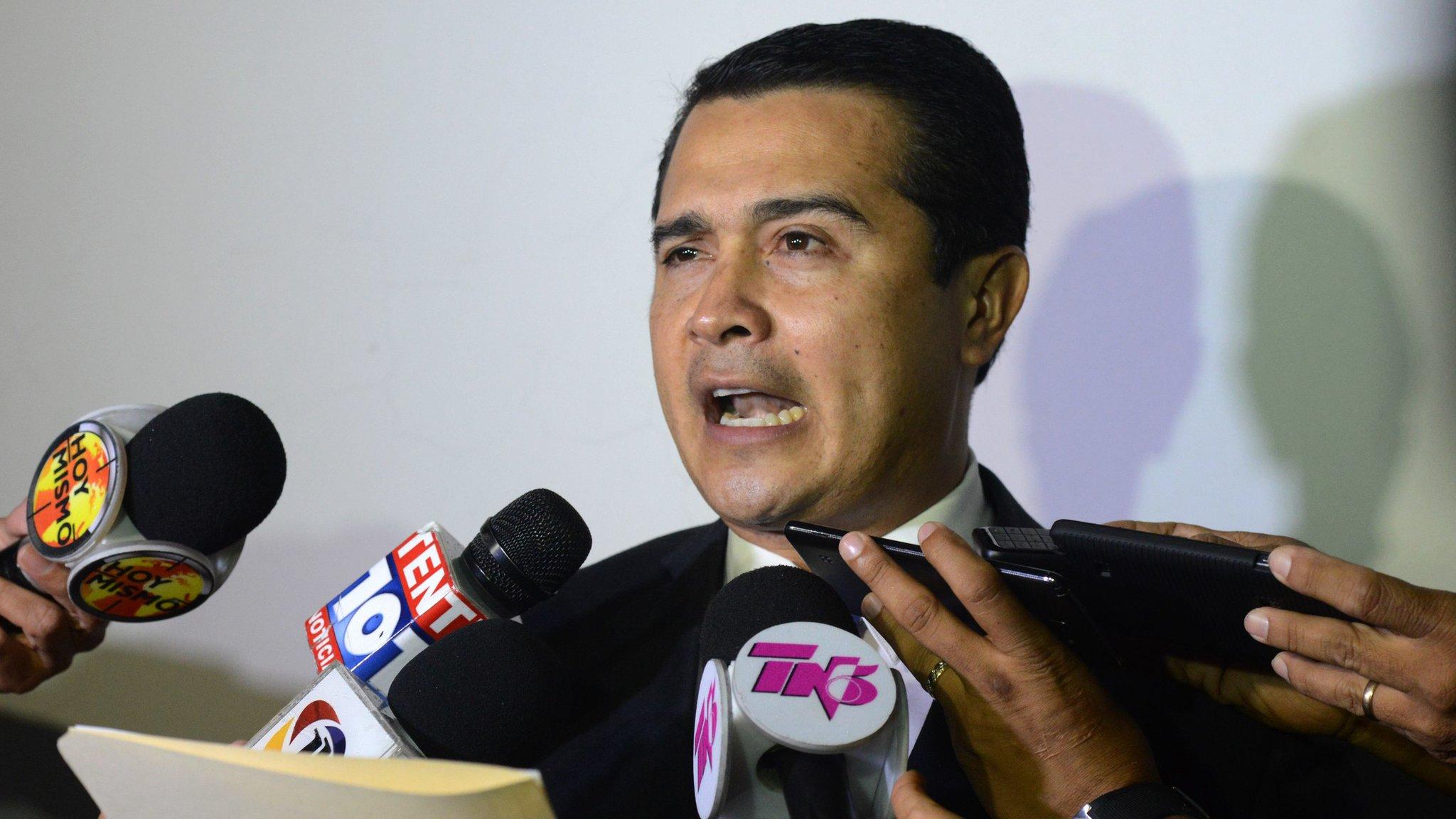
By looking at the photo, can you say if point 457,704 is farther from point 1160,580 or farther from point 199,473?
point 1160,580

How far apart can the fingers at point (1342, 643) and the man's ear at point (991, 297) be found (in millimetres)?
686

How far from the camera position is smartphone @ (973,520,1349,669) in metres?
1.02

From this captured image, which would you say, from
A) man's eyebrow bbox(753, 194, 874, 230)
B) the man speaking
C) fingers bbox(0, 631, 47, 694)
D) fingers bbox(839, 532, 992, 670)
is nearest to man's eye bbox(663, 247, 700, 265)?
the man speaking

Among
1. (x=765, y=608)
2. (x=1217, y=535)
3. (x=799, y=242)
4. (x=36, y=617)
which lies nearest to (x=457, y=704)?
(x=765, y=608)

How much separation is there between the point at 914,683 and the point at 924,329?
47cm

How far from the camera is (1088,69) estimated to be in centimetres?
208

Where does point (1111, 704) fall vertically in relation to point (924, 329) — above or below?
below

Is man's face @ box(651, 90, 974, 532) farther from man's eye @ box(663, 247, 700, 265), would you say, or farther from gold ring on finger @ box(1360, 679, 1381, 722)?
gold ring on finger @ box(1360, 679, 1381, 722)

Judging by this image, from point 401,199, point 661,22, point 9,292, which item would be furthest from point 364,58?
point 9,292

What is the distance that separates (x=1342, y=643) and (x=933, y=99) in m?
0.93

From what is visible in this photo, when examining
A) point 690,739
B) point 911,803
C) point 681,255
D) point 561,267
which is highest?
point 681,255

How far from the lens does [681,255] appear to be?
65.8 inches

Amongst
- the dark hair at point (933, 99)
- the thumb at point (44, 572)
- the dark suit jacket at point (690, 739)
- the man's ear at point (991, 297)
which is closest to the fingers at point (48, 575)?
the thumb at point (44, 572)

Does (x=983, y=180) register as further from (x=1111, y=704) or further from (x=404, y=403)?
(x=404, y=403)
